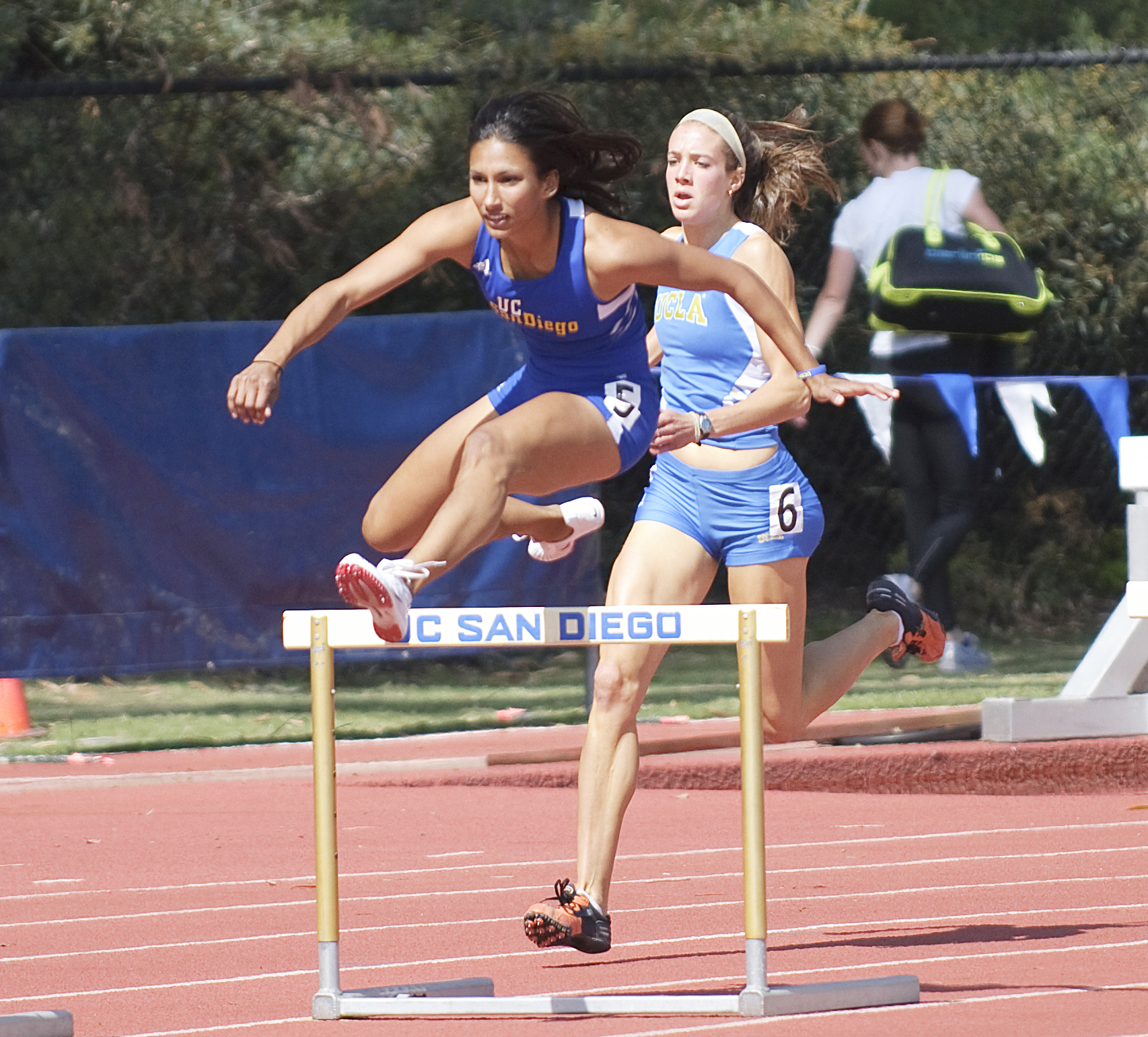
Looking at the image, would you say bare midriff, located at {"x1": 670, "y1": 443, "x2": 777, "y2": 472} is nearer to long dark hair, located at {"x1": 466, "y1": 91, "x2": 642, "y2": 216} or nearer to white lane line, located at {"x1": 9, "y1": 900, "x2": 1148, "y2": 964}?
long dark hair, located at {"x1": 466, "y1": 91, "x2": 642, "y2": 216}

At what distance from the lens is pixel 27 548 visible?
1036 cm

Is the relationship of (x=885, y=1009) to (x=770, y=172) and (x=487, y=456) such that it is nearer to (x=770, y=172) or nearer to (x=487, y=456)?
(x=487, y=456)

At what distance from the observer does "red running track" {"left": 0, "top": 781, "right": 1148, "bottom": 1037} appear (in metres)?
5.22

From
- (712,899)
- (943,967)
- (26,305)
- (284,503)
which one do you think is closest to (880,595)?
(712,899)

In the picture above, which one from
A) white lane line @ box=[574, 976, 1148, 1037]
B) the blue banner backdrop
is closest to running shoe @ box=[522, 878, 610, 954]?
white lane line @ box=[574, 976, 1148, 1037]

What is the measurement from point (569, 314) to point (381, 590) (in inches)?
40.4

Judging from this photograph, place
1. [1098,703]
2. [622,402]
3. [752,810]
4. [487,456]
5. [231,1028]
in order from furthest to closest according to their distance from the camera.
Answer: [1098,703] → [622,402] → [487,456] → [231,1028] → [752,810]

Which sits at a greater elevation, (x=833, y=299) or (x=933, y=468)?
(x=833, y=299)

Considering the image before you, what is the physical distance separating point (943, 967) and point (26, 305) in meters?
8.88

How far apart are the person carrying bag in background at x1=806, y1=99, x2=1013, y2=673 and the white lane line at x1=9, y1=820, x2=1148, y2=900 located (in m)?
2.52

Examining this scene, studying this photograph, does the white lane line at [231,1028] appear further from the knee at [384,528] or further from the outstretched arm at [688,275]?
the outstretched arm at [688,275]

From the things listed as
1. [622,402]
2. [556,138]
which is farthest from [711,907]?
[556,138]

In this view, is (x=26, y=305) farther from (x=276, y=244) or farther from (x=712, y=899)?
(x=712, y=899)

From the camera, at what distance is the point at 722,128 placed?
6.56 m
